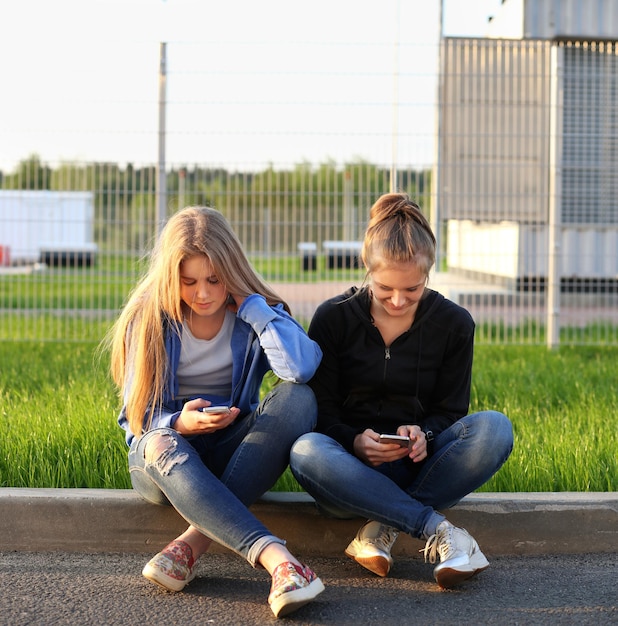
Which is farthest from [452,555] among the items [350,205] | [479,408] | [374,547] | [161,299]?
[350,205]

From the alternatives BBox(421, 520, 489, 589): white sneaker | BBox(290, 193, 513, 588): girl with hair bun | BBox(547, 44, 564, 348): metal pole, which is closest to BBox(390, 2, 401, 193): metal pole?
BBox(547, 44, 564, 348): metal pole

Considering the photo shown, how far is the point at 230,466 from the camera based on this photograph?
10.7 feet

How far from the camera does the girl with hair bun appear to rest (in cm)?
321

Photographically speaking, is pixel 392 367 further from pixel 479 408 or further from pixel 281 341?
pixel 479 408

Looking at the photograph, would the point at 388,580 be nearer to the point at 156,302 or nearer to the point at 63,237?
the point at 156,302

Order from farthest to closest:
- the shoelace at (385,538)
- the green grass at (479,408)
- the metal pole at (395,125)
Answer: the metal pole at (395,125) → the green grass at (479,408) → the shoelace at (385,538)

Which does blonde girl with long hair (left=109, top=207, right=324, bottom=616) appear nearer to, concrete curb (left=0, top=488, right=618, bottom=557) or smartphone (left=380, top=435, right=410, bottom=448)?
concrete curb (left=0, top=488, right=618, bottom=557)

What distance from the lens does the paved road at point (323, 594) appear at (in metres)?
2.96

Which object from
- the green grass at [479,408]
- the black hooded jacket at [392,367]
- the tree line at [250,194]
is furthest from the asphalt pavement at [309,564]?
the tree line at [250,194]

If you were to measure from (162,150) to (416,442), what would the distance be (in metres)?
4.83

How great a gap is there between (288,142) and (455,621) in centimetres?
496

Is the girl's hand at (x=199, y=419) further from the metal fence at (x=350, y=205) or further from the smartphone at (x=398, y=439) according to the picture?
the metal fence at (x=350, y=205)

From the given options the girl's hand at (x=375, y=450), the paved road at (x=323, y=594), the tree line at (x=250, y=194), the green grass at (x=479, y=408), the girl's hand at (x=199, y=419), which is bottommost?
the paved road at (x=323, y=594)

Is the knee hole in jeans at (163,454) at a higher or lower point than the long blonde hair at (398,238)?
lower
